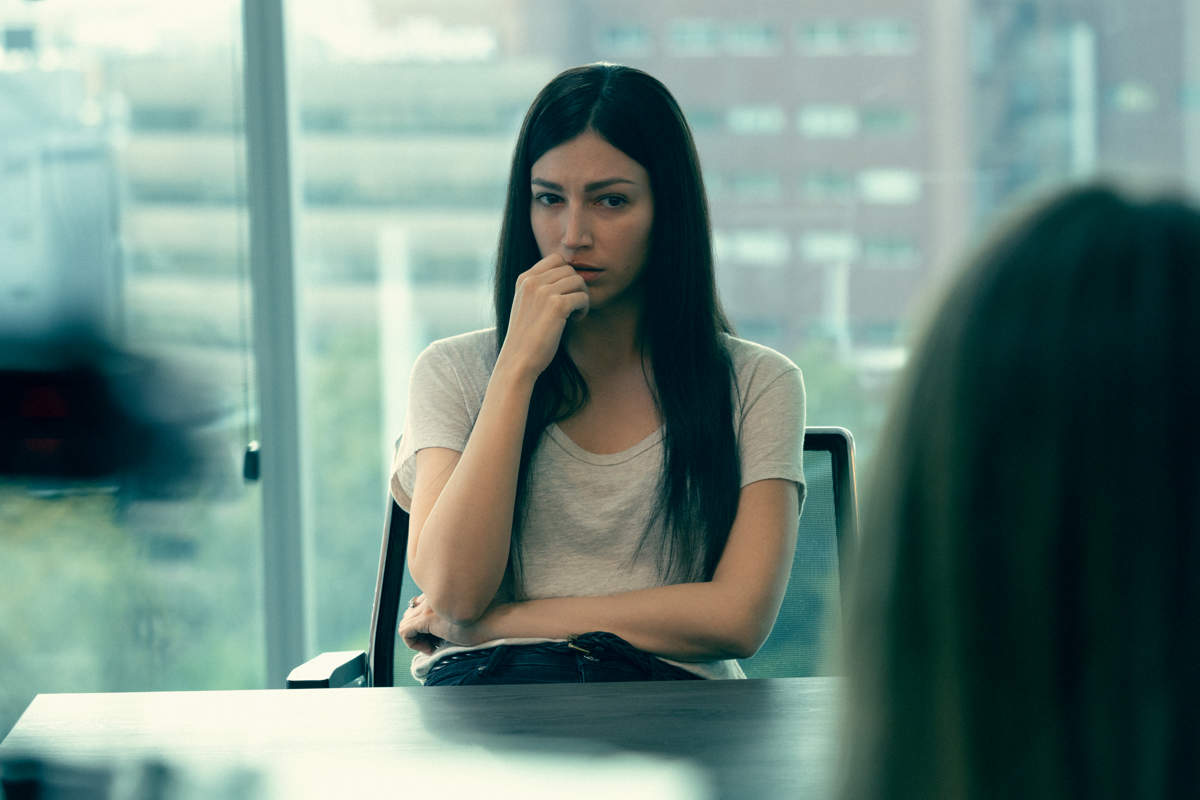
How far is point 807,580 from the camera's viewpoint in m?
1.70

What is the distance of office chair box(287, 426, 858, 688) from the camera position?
165 cm

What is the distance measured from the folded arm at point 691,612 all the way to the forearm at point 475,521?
4 cm

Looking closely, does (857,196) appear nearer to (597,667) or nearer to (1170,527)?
(597,667)

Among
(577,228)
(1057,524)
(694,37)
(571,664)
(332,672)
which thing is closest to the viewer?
(1057,524)

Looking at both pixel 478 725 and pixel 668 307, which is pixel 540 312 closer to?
pixel 668 307

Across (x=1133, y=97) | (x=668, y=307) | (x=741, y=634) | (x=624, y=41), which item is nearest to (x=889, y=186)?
(x=1133, y=97)

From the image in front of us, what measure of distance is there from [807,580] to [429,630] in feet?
1.90

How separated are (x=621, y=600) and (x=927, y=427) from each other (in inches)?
40.1

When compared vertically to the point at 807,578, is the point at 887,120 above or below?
above

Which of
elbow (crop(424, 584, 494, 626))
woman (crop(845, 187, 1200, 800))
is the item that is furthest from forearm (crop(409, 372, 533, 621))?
woman (crop(845, 187, 1200, 800))

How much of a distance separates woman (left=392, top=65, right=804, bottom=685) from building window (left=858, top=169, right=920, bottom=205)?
1.17 m

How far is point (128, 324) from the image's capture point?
98.5 inches

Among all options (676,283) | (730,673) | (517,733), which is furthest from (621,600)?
(676,283)

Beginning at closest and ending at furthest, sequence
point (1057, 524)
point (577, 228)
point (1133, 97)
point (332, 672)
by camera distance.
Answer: point (1057, 524) → point (332, 672) → point (577, 228) → point (1133, 97)
